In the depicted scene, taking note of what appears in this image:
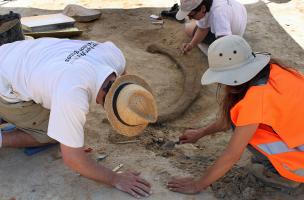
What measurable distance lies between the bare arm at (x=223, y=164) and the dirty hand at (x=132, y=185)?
0.17 meters

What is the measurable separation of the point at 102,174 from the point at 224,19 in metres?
2.28

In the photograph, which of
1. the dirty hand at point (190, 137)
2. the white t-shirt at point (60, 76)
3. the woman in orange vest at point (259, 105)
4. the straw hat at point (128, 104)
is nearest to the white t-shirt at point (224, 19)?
the dirty hand at point (190, 137)

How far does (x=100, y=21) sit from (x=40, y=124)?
3036 millimetres

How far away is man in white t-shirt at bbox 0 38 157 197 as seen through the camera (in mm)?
2170

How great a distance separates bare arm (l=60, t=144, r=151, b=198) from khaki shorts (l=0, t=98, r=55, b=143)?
63 centimetres

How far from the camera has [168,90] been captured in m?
4.24

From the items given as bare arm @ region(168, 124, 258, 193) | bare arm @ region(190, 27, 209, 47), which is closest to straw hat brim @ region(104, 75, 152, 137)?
bare arm @ region(168, 124, 258, 193)

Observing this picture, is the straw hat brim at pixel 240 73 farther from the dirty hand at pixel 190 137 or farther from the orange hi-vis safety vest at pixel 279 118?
the dirty hand at pixel 190 137

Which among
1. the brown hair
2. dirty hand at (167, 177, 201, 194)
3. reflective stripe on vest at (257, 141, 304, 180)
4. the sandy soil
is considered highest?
the brown hair

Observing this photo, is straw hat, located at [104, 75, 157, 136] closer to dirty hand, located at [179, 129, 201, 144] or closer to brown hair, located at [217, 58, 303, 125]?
brown hair, located at [217, 58, 303, 125]

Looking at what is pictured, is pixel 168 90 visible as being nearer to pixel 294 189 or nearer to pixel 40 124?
pixel 40 124

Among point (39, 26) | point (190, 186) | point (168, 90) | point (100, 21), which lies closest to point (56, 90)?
point (190, 186)

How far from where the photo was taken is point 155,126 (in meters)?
3.60

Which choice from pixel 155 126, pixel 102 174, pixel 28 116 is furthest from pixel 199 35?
pixel 102 174
